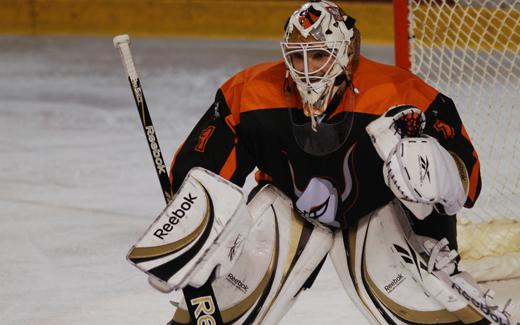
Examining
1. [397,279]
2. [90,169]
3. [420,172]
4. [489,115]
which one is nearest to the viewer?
[420,172]

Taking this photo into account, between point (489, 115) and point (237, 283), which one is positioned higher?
point (237, 283)

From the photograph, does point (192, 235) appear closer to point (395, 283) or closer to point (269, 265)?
point (269, 265)

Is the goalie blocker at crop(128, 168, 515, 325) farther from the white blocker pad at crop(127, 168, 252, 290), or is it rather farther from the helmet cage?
the helmet cage

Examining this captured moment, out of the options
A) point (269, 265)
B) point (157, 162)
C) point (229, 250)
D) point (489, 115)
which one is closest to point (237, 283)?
point (269, 265)

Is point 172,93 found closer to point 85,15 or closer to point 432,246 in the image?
point 85,15

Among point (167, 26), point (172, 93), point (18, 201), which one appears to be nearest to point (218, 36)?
point (167, 26)

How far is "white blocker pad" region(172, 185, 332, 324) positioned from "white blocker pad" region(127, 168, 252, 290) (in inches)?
5.7

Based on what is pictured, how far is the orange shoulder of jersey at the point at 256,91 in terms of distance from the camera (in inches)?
98.0

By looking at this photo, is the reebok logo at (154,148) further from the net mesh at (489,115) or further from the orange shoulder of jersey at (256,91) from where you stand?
the net mesh at (489,115)

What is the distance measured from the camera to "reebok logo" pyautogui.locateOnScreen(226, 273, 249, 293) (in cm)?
242

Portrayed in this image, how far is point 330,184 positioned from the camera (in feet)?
8.10

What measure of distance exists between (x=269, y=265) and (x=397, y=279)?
0.29 metres

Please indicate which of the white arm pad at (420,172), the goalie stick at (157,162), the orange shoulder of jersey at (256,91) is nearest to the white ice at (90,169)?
the goalie stick at (157,162)

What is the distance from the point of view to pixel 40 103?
5965 mm
